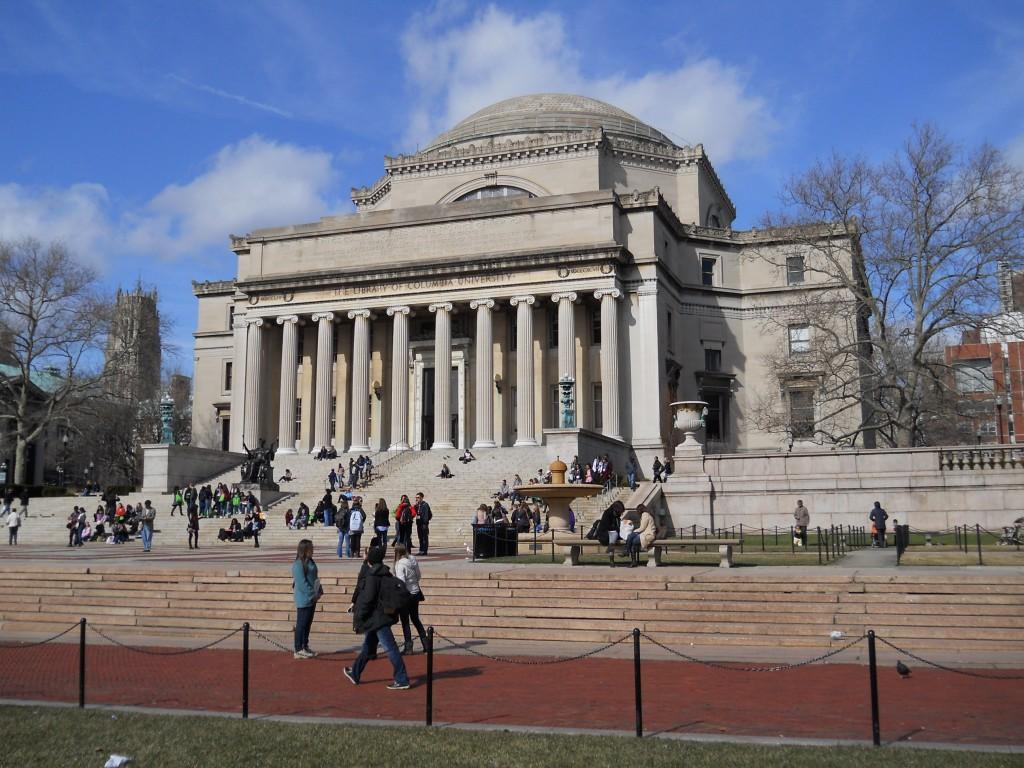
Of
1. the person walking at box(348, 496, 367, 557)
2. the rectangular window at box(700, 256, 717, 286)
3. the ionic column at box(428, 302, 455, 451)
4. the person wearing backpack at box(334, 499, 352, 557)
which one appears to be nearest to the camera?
the person walking at box(348, 496, 367, 557)

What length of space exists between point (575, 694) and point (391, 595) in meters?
2.77

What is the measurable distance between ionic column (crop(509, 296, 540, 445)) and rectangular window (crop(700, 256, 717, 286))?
13437 mm

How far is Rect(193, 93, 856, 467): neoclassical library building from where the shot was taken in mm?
53906

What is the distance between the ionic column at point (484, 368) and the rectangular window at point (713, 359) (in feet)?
47.5

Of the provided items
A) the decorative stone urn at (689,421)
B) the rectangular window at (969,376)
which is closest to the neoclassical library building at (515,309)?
the rectangular window at (969,376)

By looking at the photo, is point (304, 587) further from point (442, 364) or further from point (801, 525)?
point (442, 364)

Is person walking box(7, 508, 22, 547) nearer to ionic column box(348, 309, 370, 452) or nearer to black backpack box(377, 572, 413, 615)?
ionic column box(348, 309, 370, 452)

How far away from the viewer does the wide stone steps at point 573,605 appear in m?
15.6

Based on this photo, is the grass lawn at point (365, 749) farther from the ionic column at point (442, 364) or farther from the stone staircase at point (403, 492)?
the ionic column at point (442, 364)

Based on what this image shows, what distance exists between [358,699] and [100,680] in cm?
402

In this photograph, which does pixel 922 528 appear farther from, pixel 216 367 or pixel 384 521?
pixel 216 367

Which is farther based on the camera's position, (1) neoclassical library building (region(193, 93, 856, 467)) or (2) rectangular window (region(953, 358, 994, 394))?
(1) neoclassical library building (region(193, 93, 856, 467))

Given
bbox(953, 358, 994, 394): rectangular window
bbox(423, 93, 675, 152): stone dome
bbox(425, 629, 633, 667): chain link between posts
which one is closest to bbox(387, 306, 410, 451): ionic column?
bbox(423, 93, 675, 152): stone dome

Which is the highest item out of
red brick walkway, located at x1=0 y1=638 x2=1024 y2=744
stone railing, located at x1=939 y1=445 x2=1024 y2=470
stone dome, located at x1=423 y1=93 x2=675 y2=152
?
stone dome, located at x1=423 y1=93 x2=675 y2=152
